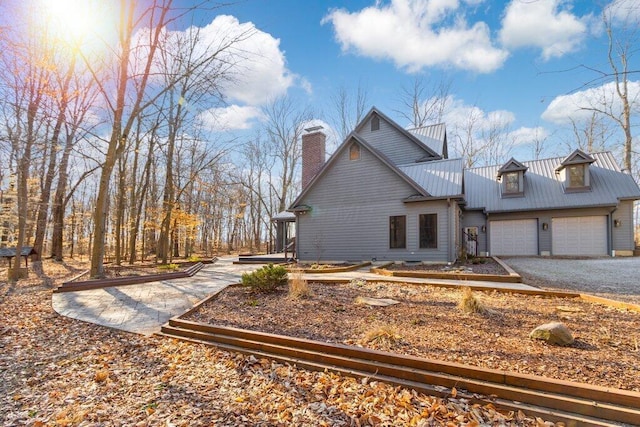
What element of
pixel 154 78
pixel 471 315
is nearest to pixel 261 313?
pixel 471 315

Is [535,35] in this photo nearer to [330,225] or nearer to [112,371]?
[112,371]

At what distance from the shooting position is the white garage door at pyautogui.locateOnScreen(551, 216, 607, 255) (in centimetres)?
1482

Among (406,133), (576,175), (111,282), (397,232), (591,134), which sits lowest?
(111,282)

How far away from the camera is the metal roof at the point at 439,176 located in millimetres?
12284

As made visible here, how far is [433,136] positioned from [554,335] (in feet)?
52.7

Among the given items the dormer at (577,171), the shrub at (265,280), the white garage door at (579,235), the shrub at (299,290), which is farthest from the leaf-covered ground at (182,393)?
the dormer at (577,171)

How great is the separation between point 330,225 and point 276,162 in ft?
62.2

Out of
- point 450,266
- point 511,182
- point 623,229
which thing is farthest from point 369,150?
point 623,229

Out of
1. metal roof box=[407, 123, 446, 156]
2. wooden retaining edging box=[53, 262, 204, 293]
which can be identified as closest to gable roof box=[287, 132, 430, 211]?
metal roof box=[407, 123, 446, 156]

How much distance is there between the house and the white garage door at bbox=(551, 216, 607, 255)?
0.12ft

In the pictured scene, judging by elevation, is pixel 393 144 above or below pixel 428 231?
above

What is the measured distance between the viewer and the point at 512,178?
16.7 meters

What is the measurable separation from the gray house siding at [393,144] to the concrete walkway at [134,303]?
39.0 feet

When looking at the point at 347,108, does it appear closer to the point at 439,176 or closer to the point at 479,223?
the point at 479,223
